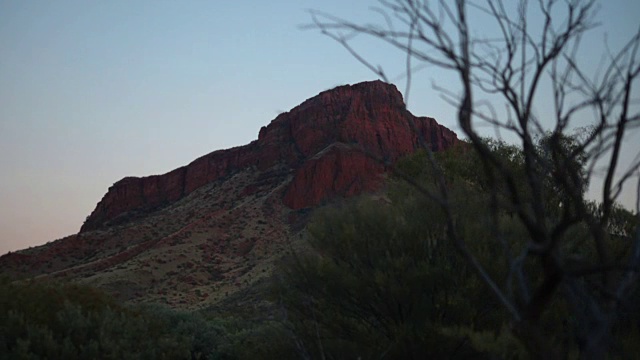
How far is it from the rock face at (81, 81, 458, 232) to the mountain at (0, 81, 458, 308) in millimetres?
183

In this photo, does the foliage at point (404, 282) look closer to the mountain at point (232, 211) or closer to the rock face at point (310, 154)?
the mountain at point (232, 211)

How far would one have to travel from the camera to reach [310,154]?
91.1 meters

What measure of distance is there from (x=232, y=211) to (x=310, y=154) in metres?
16.5

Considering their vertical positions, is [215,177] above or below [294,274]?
above

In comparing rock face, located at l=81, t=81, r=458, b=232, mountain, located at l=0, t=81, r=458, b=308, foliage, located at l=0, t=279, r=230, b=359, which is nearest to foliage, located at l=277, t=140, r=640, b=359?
foliage, located at l=0, t=279, r=230, b=359

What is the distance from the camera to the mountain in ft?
194

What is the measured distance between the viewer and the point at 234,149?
110125 mm

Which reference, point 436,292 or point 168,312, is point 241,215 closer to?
point 168,312

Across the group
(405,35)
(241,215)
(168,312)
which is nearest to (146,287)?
(241,215)

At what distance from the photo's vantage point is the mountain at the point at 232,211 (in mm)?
59062

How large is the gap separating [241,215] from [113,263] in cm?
1526

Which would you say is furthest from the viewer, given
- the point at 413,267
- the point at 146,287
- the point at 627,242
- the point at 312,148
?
the point at 312,148

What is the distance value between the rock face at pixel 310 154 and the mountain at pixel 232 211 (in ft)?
0.60

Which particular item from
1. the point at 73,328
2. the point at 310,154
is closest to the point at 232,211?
the point at 310,154
